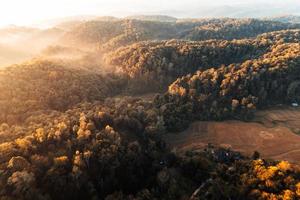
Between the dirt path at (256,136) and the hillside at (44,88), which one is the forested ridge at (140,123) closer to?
the hillside at (44,88)

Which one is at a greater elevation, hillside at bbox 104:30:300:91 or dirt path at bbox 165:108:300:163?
hillside at bbox 104:30:300:91

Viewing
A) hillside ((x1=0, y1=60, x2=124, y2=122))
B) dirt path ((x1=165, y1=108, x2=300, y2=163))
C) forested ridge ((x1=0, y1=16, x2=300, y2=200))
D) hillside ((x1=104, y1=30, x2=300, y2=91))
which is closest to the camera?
forested ridge ((x1=0, y1=16, x2=300, y2=200))

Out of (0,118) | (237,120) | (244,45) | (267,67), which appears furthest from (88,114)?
(244,45)

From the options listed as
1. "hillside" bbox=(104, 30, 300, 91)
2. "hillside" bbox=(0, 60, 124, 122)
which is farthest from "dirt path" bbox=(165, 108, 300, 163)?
"hillside" bbox=(104, 30, 300, 91)

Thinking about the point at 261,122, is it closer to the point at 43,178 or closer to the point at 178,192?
the point at 178,192

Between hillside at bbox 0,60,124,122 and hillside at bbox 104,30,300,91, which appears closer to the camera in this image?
hillside at bbox 0,60,124,122

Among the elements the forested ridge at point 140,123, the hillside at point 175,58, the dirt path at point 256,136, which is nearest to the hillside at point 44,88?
the forested ridge at point 140,123

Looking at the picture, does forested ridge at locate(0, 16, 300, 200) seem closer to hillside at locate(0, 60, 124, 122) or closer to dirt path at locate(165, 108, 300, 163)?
hillside at locate(0, 60, 124, 122)
